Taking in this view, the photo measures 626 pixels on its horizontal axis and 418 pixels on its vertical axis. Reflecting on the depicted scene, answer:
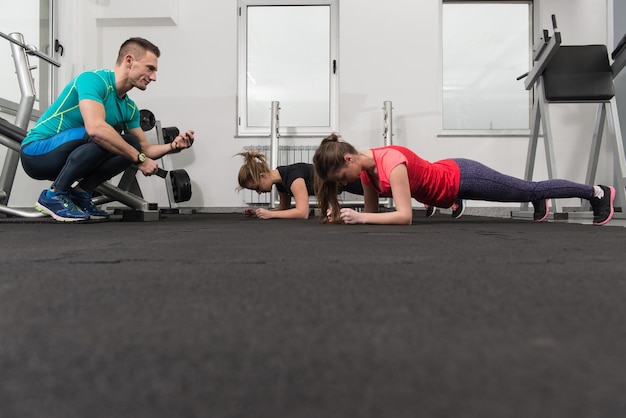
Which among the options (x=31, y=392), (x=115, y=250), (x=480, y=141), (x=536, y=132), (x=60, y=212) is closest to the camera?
(x=31, y=392)

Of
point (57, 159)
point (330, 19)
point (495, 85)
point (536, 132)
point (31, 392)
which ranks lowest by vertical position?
point (31, 392)

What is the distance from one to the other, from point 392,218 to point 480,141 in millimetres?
2304

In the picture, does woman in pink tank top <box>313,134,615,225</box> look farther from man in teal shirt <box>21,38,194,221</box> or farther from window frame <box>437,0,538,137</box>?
window frame <box>437,0,538,137</box>

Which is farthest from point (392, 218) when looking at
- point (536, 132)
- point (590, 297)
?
point (536, 132)

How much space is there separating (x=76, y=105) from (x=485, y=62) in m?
2.88

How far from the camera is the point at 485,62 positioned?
3.55 m

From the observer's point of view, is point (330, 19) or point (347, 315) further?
point (330, 19)

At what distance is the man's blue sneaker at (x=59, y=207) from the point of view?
5.48ft

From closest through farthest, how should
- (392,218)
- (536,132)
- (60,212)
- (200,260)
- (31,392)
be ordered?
(31,392), (200,260), (392,218), (60,212), (536,132)

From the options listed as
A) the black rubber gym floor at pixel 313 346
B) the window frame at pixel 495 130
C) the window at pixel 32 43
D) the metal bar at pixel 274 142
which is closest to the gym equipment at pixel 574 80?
the window frame at pixel 495 130

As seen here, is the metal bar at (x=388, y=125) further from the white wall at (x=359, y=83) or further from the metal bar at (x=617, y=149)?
the metal bar at (x=617, y=149)

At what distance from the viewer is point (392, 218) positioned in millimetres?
1461

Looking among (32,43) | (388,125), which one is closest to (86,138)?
(32,43)

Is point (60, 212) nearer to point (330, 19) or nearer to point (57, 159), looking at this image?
point (57, 159)
